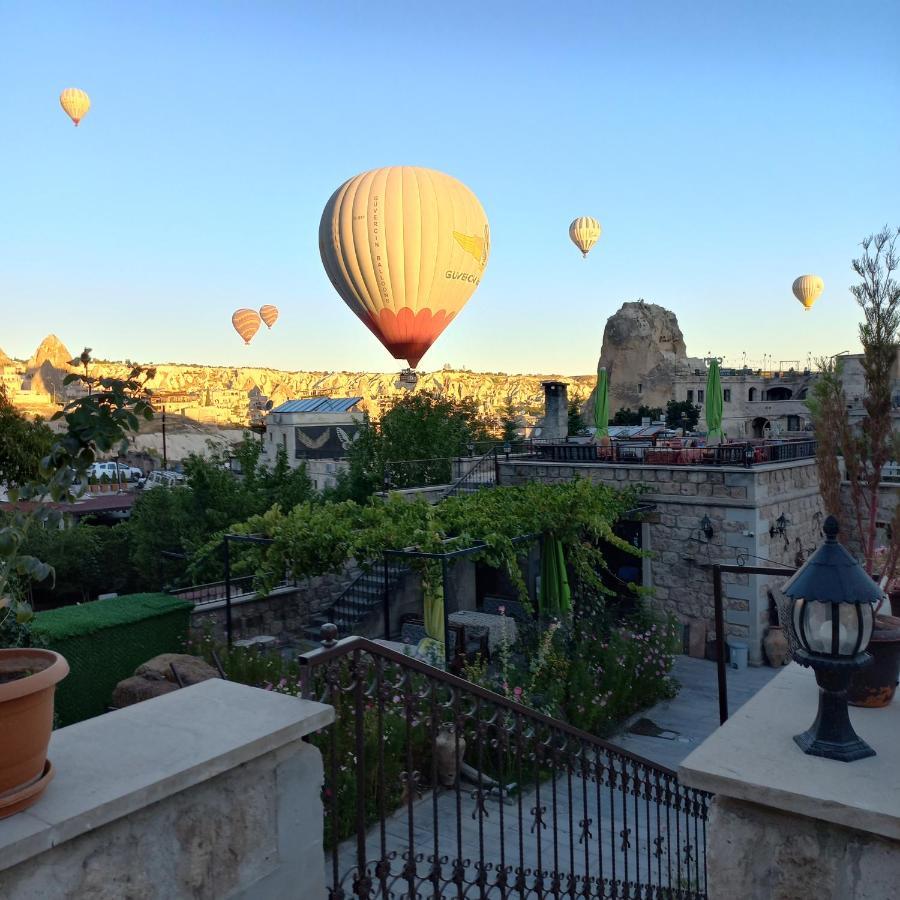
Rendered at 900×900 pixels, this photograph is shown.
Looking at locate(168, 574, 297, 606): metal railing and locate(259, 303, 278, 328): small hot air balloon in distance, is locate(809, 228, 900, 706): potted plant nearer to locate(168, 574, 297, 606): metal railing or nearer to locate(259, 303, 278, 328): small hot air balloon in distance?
locate(168, 574, 297, 606): metal railing

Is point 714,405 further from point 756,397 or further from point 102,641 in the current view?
point 756,397

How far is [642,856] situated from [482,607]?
947 cm

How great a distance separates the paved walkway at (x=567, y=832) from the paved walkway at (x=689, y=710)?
0.08 ft

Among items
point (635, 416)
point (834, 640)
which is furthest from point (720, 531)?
point (635, 416)

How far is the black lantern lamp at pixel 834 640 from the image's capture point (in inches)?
104

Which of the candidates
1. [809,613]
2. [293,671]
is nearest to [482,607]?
[293,671]

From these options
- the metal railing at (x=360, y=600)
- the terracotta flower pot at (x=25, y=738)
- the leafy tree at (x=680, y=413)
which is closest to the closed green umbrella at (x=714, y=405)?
the metal railing at (x=360, y=600)

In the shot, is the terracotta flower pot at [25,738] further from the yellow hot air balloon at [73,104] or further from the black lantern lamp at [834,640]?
the yellow hot air balloon at [73,104]

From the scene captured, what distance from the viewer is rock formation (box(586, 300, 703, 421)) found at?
81.2 metres

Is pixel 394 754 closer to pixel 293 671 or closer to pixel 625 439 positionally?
pixel 293 671

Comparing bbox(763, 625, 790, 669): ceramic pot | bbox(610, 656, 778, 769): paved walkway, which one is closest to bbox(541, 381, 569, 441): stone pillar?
bbox(610, 656, 778, 769): paved walkway

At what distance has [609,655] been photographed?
10805 millimetres

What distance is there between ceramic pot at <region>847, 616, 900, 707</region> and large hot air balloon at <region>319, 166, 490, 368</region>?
16160 mm

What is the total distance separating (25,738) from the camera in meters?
2.10
